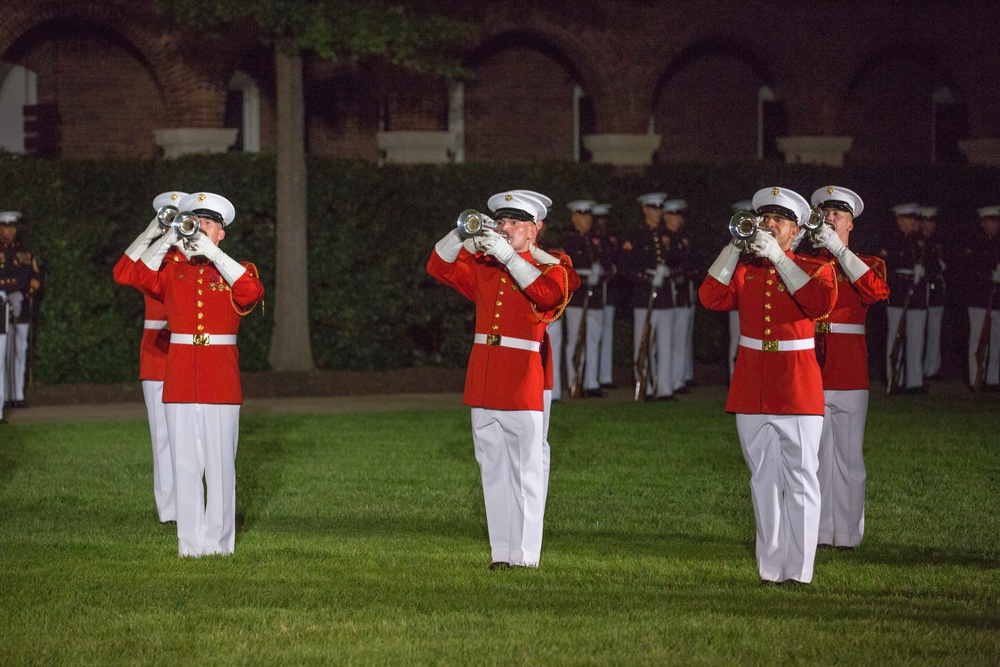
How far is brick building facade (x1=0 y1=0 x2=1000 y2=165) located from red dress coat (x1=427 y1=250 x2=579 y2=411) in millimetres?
13752

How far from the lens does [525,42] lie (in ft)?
87.5

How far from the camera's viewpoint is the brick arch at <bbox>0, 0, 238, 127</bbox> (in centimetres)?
2234

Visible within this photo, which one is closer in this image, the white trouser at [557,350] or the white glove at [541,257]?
the white glove at [541,257]

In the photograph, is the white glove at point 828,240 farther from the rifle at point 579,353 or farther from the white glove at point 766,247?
the rifle at point 579,353

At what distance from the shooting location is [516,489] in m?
9.32

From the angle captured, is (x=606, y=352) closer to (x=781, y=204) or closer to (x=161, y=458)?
(x=161, y=458)

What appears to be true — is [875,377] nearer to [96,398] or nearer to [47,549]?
[96,398]

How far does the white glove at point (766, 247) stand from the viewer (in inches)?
335

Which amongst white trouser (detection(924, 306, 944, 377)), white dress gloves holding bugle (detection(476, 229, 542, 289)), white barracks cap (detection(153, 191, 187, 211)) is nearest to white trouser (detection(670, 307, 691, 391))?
white trouser (detection(924, 306, 944, 377))

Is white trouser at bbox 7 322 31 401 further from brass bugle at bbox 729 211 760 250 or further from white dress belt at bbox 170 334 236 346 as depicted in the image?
brass bugle at bbox 729 211 760 250

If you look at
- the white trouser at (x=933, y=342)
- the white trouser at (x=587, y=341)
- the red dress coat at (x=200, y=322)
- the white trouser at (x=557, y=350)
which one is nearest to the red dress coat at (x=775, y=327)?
the red dress coat at (x=200, y=322)

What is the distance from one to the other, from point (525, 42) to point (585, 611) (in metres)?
19.3

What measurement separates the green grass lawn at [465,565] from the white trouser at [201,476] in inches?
5.7

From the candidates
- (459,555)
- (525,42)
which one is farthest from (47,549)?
(525,42)
